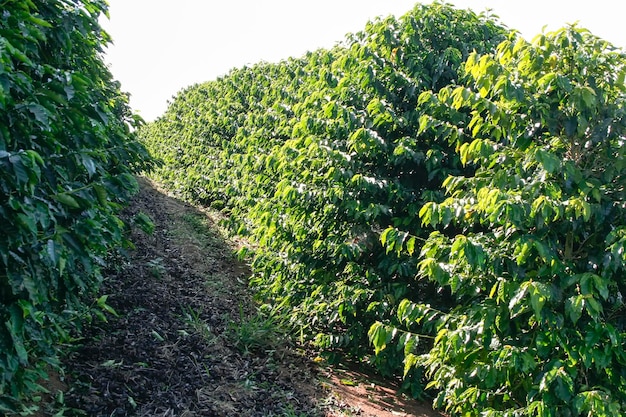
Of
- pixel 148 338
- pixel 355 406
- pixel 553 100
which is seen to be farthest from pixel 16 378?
pixel 553 100

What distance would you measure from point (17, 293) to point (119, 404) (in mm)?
1622

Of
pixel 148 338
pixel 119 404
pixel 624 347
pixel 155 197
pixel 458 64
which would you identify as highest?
pixel 458 64

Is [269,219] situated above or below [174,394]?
above

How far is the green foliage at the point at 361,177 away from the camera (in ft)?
16.9

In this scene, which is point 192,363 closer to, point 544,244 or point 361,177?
point 361,177

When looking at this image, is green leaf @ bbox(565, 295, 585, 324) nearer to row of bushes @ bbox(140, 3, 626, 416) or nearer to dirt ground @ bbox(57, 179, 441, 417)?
row of bushes @ bbox(140, 3, 626, 416)

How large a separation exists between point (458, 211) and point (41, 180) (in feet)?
9.23

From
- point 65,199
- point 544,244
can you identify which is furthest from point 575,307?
point 65,199

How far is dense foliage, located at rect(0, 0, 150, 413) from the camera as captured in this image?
88.2 inches

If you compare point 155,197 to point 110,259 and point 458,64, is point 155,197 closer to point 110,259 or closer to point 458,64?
point 110,259

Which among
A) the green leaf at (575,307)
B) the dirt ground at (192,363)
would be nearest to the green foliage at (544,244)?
the green leaf at (575,307)

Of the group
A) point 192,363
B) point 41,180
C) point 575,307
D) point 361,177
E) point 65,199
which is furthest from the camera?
point 361,177

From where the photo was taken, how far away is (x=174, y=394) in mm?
3885

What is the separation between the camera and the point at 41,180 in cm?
259
